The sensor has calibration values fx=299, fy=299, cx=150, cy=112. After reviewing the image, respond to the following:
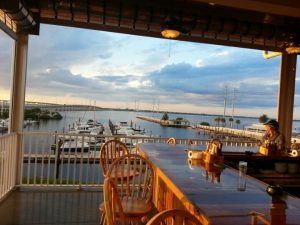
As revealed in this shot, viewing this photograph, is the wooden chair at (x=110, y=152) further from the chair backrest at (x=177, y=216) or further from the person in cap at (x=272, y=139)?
the chair backrest at (x=177, y=216)

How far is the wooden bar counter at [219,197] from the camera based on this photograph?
1.44m

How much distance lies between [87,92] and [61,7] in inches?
373

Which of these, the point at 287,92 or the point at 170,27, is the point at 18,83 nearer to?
the point at 170,27

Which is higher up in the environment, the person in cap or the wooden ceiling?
the wooden ceiling

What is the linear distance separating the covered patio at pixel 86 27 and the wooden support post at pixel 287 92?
1325mm

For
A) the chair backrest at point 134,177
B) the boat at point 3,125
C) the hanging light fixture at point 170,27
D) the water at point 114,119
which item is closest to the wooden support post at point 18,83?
the boat at point 3,125

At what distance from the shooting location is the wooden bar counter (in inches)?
56.9

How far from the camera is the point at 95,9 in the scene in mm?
4289

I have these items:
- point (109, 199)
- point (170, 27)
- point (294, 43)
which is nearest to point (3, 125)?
point (170, 27)

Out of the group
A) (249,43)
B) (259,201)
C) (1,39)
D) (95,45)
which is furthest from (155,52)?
(259,201)

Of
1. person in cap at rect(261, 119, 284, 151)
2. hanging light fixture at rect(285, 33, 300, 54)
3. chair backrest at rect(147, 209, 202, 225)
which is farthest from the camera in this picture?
hanging light fixture at rect(285, 33, 300, 54)

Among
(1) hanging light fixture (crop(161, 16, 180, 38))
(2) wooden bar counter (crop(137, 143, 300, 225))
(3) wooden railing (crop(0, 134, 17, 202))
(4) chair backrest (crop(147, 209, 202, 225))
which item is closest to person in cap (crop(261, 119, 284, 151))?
(2) wooden bar counter (crop(137, 143, 300, 225))

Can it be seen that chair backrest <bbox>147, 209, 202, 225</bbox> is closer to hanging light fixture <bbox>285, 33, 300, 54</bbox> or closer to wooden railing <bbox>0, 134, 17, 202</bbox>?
wooden railing <bbox>0, 134, 17, 202</bbox>

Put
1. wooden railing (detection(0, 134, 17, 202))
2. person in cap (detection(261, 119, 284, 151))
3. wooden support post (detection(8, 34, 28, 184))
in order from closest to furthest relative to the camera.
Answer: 1. person in cap (detection(261, 119, 284, 151))
2. wooden railing (detection(0, 134, 17, 202))
3. wooden support post (detection(8, 34, 28, 184))
